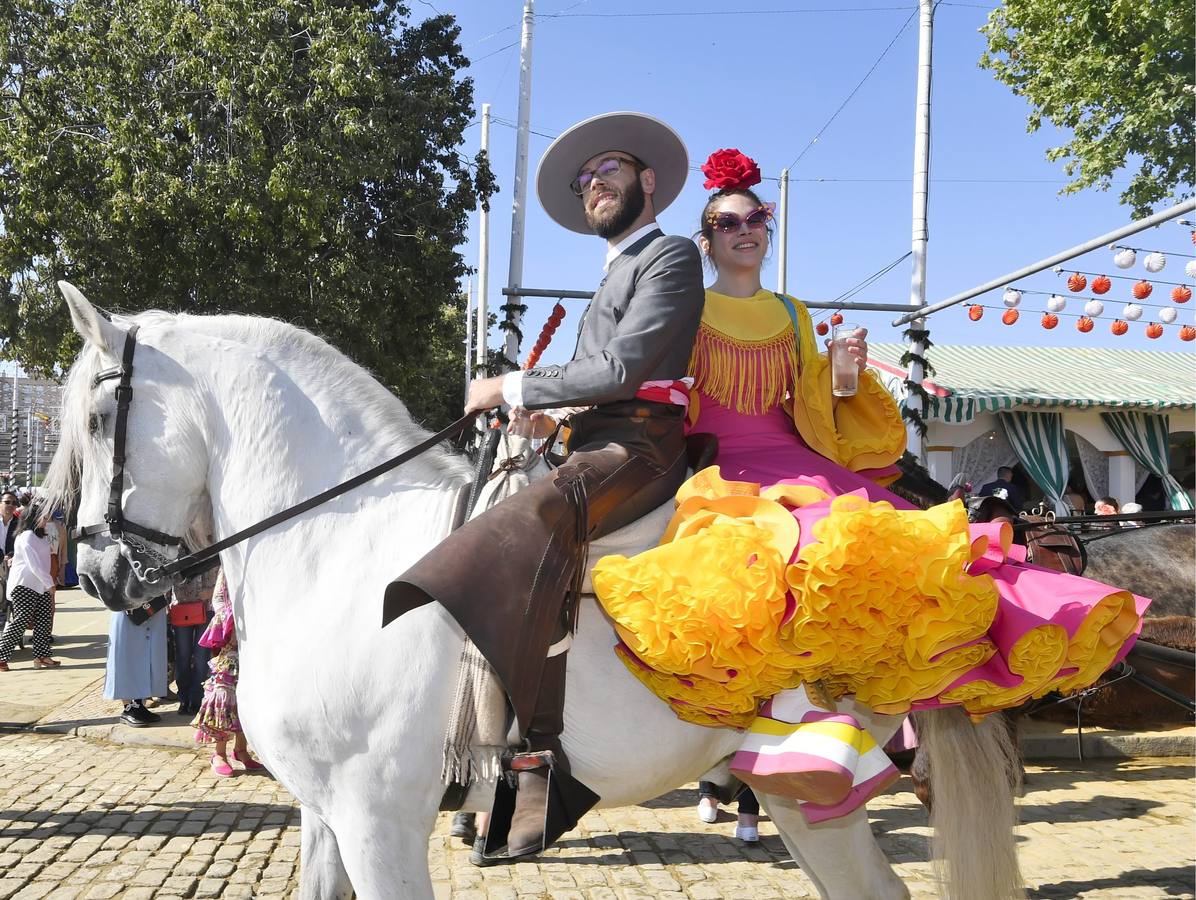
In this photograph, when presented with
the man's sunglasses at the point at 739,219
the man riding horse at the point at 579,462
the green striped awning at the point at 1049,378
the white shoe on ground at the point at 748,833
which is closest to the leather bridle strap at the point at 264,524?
the man riding horse at the point at 579,462

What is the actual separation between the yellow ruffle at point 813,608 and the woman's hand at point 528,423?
55 centimetres

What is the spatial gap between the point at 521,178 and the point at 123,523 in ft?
35.1

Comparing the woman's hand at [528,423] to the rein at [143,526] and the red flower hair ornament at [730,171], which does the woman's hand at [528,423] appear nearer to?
the rein at [143,526]

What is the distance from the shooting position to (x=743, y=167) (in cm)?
313

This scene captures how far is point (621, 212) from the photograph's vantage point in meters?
2.90

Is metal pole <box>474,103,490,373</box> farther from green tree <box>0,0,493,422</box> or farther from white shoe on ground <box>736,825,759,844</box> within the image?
white shoe on ground <box>736,825,759,844</box>

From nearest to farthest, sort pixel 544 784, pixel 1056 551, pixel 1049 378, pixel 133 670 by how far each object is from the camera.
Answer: pixel 544 784 < pixel 1056 551 < pixel 133 670 < pixel 1049 378

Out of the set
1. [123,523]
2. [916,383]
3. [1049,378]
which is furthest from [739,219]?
[1049,378]

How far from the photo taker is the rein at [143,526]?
8.34 ft

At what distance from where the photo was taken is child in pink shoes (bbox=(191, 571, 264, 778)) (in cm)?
636

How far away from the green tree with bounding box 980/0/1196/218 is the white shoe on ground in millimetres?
13060

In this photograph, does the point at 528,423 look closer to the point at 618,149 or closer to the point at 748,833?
the point at 618,149

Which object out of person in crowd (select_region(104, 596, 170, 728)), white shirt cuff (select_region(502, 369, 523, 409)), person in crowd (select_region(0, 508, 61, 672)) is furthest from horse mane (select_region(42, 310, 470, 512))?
person in crowd (select_region(0, 508, 61, 672))

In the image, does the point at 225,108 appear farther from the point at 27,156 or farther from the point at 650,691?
the point at 650,691
